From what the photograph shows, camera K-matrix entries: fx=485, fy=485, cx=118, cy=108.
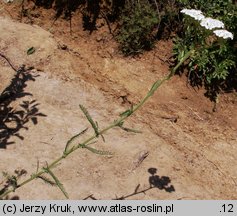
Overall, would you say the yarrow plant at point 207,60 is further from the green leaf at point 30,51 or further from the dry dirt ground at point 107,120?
the green leaf at point 30,51

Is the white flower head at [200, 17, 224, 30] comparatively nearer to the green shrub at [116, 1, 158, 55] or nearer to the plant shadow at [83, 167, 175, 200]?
the plant shadow at [83, 167, 175, 200]

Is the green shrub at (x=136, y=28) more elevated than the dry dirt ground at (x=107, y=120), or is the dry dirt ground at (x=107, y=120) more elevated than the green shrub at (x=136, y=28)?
the green shrub at (x=136, y=28)

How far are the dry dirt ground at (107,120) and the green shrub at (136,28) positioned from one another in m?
0.13

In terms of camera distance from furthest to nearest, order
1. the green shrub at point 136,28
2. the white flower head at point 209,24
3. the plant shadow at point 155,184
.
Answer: the green shrub at point 136,28
the plant shadow at point 155,184
the white flower head at point 209,24

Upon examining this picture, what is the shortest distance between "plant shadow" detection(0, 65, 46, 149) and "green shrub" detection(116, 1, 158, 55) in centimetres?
130

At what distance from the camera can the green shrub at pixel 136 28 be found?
6.20 m

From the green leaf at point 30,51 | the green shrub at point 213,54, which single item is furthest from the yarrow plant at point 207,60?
the green leaf at point 30,51

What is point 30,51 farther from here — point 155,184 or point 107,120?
point 155,184

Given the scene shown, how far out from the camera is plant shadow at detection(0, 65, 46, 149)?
487 cm

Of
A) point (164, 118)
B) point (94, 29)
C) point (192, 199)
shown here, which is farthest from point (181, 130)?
point (94, 29)

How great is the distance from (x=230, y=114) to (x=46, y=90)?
2.28 metres

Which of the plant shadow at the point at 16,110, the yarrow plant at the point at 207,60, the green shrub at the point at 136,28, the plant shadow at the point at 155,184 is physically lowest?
the plant shadow at the point at 155,184

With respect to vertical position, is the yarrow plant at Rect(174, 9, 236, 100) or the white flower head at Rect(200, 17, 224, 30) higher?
the yarrow plant at Rect(174, 9, 236, 100)

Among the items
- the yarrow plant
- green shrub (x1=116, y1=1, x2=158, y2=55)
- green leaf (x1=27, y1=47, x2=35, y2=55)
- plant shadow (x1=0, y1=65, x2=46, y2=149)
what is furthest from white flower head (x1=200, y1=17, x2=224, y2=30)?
green shrub (x1=116, y1=1, x2=158, y2=55)
